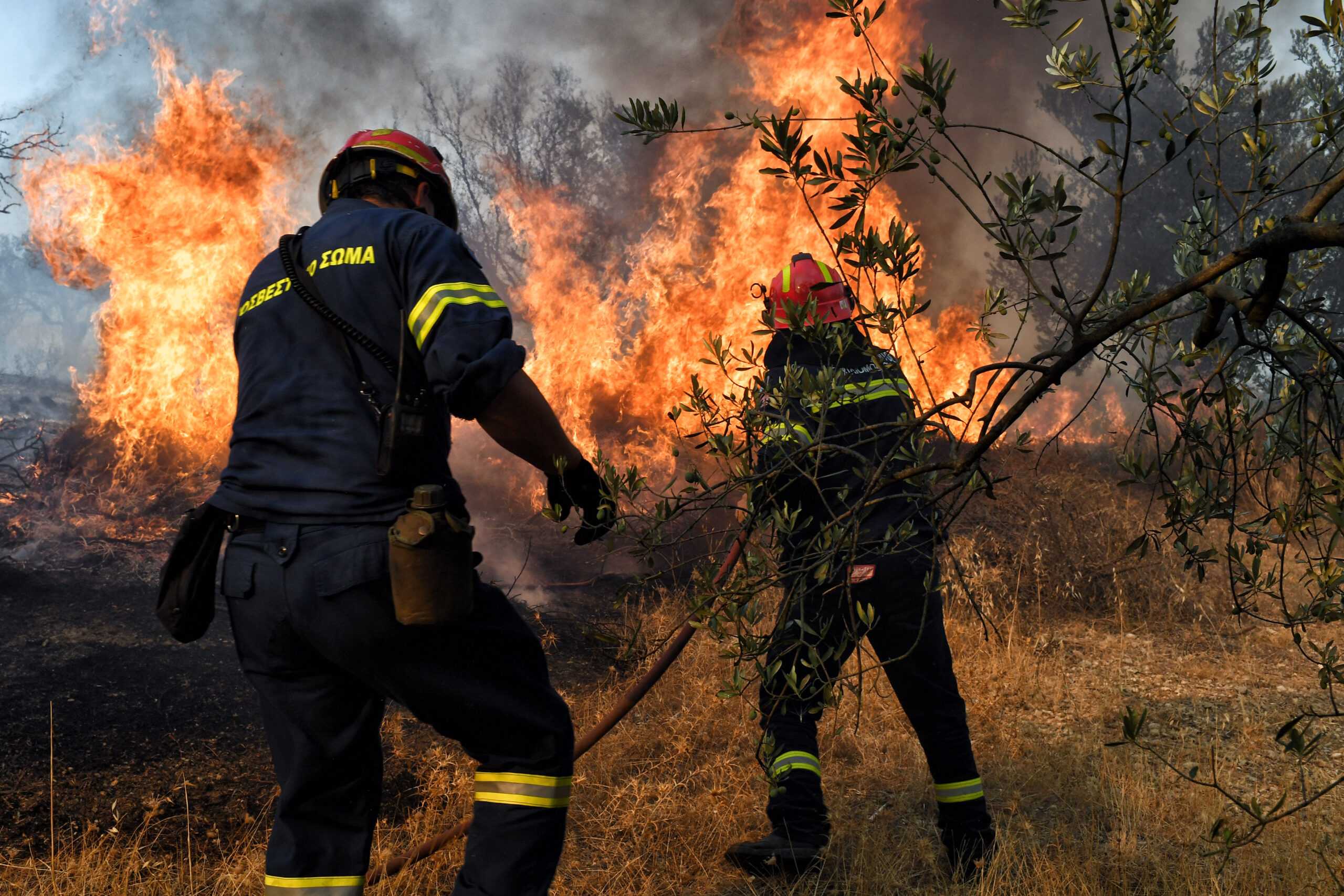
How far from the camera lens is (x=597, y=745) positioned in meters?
4.51

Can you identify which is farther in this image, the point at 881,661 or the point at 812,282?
the point at 812,282

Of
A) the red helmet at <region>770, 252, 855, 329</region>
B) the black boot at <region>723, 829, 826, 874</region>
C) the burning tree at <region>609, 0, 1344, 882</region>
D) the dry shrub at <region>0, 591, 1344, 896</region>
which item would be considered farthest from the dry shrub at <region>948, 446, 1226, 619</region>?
the burning tree at <region>609, 0, 1344, 882</region>

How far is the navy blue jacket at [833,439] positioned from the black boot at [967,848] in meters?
1.06

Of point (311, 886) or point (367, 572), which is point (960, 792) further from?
point (367, 572)

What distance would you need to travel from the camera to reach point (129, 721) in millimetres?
4430

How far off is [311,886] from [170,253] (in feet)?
29.8

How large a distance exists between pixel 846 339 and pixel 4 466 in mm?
10812

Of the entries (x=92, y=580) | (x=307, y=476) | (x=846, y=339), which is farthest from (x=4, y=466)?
(x=846, y=339)

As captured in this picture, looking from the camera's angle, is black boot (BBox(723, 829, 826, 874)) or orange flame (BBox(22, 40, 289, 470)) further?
orange flame (BBox(22, 40, 289, 470))

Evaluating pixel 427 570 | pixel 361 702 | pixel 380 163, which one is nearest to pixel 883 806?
pixel 361 702

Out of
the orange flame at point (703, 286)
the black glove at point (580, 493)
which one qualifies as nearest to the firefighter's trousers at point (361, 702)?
the black glove at point (580, 493)

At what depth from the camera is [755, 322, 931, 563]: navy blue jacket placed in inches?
74.3

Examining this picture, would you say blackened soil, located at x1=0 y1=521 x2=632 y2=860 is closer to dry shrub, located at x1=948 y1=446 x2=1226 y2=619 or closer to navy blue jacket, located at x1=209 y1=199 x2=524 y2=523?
navy blue jacket, located at x1=209 y1=199 x2=524 y2=523

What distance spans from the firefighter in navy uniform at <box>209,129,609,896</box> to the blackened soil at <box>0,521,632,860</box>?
1.01ft
